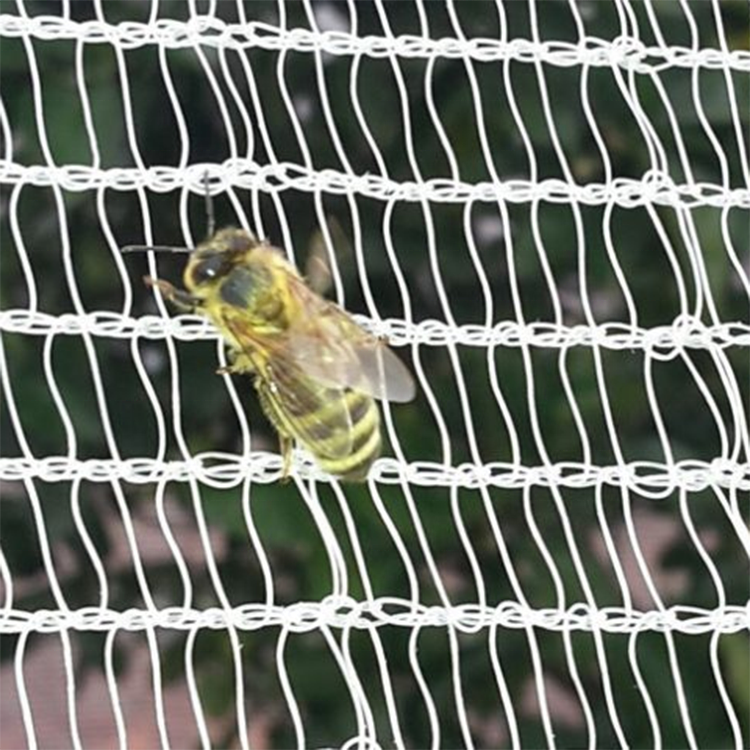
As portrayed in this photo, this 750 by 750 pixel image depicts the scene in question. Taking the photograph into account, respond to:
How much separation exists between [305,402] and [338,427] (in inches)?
0.6

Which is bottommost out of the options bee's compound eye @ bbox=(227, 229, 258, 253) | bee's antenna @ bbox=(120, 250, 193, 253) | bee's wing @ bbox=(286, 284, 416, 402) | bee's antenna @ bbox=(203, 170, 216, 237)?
bee's wing @ bbox=(286, 284, 416, 402)

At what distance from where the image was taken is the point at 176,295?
0.65m

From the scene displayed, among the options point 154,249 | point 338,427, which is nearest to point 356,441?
point 338,427

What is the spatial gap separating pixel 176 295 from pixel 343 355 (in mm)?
73

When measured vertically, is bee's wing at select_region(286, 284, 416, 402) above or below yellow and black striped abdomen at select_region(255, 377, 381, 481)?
above

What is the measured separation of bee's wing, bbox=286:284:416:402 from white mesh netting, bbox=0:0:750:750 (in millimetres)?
46

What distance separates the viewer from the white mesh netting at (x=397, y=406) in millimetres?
656

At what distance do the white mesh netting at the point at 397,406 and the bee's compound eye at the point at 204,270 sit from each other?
0.11 ft

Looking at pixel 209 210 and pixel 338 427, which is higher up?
pixel 209 210

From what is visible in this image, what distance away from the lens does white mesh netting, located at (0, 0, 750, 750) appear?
66 centimetres

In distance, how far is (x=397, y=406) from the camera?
0.68 meters

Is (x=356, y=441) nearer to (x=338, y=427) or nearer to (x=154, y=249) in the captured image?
(x=338, y=427)

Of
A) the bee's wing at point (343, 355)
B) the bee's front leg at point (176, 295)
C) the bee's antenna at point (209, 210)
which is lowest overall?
the bee's wing at point (343, 355)

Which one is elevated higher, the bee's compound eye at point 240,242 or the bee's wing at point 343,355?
the bee's compound eye at point 240,242
